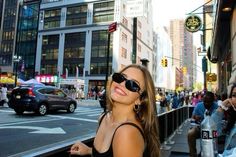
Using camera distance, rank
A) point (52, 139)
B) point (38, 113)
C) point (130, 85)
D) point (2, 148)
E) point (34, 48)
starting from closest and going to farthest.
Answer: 1. point (130, 85)
2. point (2, 148)
3. point (52, 139)
4. point (38, 113)
5. point (34, 48)

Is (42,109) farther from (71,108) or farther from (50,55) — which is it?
(50,55)

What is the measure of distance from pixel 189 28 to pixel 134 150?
21.1 m

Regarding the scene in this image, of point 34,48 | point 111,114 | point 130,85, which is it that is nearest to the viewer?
point 130,85

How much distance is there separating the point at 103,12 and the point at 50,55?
16.5 m

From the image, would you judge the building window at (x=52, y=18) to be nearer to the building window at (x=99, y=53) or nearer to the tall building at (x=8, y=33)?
the building window at (x=99, y=53)

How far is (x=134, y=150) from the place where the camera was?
1.92m

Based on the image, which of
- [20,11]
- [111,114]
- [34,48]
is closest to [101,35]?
[34,48]

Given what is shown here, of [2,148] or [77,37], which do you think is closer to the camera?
[2,148]

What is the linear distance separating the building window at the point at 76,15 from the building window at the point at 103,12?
274cm

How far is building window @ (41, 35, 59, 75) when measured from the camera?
76.1 metres

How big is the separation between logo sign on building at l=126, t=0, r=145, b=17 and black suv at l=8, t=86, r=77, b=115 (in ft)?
41.7

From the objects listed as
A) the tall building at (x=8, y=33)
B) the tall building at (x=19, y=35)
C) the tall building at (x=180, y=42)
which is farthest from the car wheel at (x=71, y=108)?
the tall building at (x=180, y=42)

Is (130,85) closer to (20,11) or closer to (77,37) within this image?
(77,37)

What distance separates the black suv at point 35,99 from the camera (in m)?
18.3
